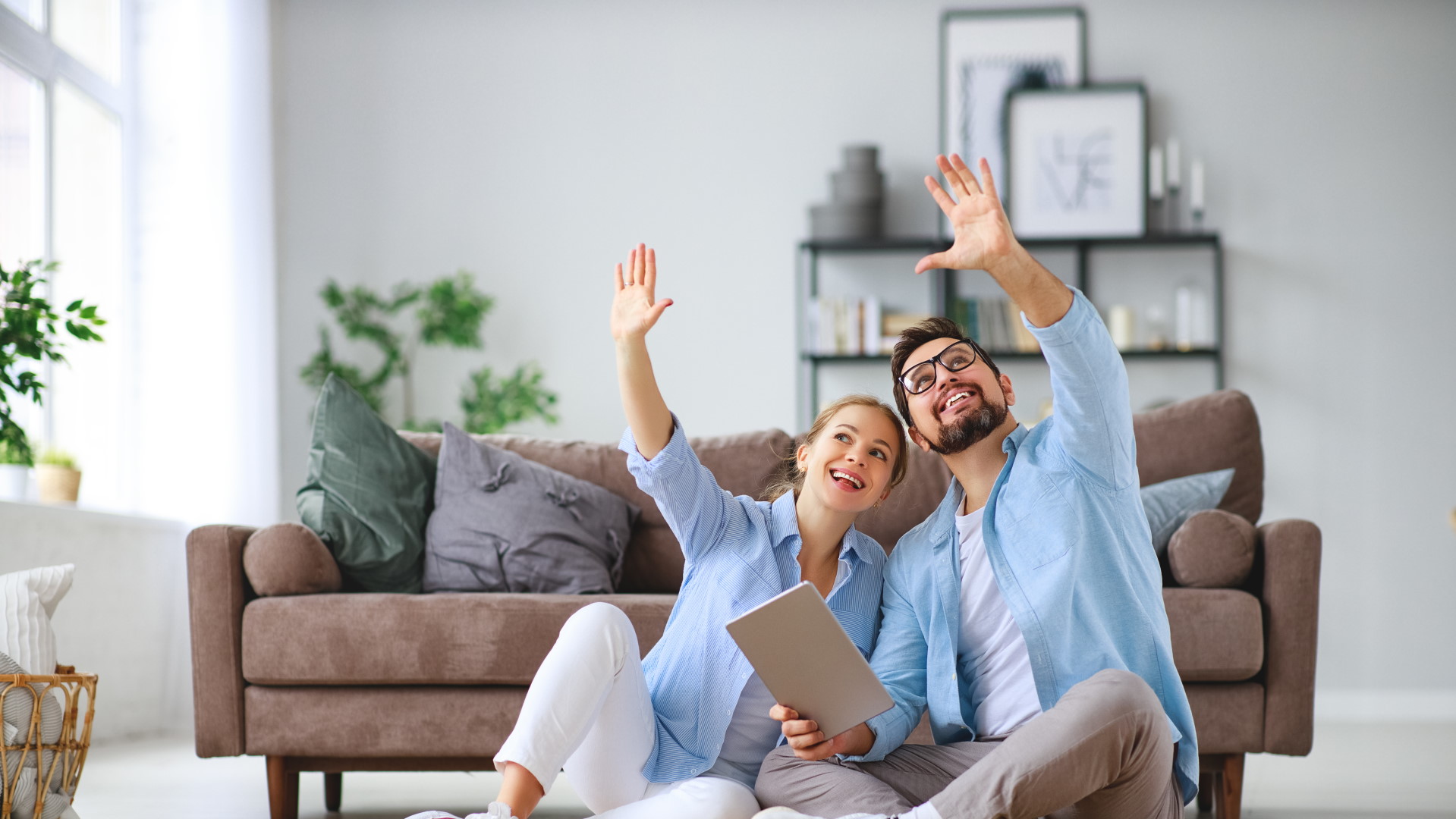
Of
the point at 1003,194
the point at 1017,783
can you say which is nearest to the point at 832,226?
the point at 1003,194

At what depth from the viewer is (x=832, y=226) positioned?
4.78 meters

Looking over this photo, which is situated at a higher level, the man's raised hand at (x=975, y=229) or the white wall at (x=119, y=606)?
the man's raised hand at (x=975, y=229)

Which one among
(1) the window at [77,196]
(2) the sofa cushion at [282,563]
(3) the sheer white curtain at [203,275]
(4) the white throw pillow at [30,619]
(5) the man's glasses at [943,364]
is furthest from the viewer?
(3) the sheer white curtain at [203,275]

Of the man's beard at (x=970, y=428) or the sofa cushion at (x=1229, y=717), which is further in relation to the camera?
the sofa cushion at (x=1229, y=717)

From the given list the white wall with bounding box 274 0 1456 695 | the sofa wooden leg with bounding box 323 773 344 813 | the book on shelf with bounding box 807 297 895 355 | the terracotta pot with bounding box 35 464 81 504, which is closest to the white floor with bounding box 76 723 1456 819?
the sofa wooden leg with bounding box 323 773 344 813

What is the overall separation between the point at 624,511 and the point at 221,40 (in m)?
2.78

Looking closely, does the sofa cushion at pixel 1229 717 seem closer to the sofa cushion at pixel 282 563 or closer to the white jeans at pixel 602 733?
the white jeans at pixel 602 733

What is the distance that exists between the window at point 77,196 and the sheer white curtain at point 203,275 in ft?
0.26

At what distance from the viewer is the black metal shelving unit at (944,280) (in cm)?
469

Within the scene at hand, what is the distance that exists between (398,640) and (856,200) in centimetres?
296

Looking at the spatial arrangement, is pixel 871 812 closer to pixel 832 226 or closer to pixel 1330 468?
pixel 832 226

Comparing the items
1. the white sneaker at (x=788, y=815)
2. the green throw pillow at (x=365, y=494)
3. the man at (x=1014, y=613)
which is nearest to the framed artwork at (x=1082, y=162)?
the green throw pillow at (x=365, y=494)

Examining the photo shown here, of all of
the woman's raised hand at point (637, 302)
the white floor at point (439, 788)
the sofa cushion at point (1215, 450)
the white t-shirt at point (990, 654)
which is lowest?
the white floor at point (439, 788)

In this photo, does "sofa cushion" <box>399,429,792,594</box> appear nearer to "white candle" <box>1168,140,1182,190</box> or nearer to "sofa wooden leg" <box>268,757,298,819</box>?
"sofa wooden leg" <box>268,757,298,819</box>
